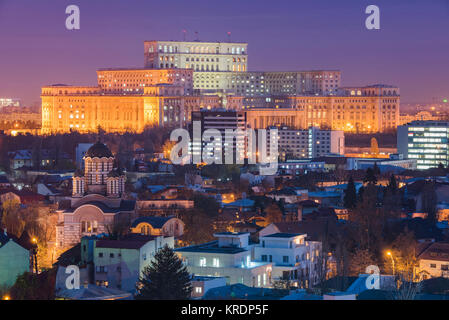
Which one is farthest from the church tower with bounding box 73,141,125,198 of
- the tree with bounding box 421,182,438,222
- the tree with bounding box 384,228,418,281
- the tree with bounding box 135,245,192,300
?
the tree with bounding box 135,245,192,300

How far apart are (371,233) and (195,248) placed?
3.52m

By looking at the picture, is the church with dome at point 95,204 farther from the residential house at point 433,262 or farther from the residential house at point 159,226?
the residential house at point 433,262

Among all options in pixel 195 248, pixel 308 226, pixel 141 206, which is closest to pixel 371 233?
pixel 308 226

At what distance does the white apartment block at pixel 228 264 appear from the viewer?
13414mm

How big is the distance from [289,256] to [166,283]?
143 inches

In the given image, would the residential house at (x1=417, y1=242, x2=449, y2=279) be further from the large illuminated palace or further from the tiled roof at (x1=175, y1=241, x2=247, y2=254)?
the large illuminated palace

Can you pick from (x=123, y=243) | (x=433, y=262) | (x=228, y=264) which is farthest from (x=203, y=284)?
(x=433, y=262)

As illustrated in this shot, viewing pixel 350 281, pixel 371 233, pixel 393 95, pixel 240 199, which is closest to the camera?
pixel 350 281

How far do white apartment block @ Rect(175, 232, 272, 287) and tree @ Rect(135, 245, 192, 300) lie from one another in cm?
128

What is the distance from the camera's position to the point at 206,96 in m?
58.8

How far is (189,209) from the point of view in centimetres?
2033

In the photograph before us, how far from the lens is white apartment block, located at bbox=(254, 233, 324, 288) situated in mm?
14133

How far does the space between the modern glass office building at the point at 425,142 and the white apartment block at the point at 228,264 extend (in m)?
27.9
